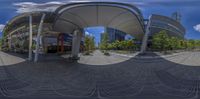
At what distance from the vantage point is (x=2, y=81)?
1899 millimetres

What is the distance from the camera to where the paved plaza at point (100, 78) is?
1782 mm

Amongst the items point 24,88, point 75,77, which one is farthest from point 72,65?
point 24,88

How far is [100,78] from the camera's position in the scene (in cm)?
190

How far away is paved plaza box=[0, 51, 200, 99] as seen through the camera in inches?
70.2

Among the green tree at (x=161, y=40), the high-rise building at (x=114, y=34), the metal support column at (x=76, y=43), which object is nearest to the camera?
the green tree at (x=161, y=40)

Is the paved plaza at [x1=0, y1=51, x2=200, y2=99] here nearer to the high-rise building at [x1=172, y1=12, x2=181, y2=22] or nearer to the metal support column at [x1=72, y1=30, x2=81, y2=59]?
the metal support column at [x1=72, y1=30, x2=81, y2=59]

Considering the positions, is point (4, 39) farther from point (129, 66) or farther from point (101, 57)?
point (129, 66)

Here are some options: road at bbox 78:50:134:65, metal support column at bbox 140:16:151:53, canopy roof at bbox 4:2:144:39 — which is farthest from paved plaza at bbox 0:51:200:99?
canopy roof at bbox 4:2:144:39

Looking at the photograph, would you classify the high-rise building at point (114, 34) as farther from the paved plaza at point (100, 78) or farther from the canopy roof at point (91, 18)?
the paved plaza at point (100, 78)

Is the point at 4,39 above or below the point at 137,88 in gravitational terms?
above

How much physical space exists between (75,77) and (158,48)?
0.79 m

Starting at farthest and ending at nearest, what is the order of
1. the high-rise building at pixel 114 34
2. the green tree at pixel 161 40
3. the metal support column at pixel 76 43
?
the metal support column at pixel 76 43
the high-rise building at pixel 114 34
the green tree at pixel 161 40

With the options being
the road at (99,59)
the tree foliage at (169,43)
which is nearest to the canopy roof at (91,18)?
the tree foliage at (169,43)

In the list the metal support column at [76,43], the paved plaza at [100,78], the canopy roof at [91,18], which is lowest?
the paved plaza at [100,78]
